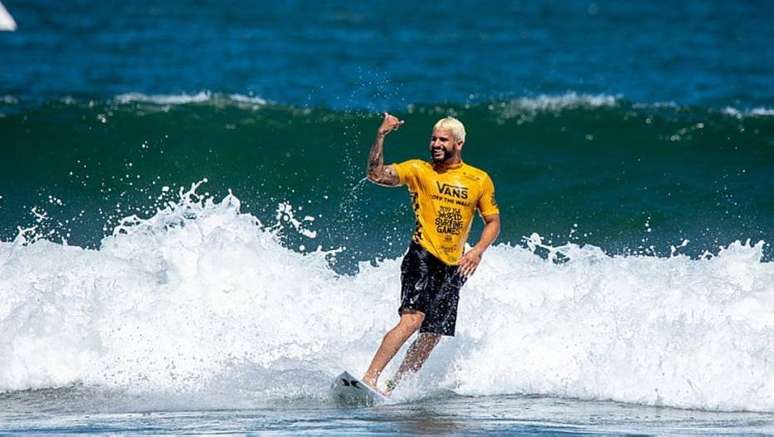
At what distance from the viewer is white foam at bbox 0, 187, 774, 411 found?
31.5 ft

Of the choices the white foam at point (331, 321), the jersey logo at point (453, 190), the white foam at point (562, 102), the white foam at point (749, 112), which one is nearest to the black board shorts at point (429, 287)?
the jersey logo at point (453, 190)

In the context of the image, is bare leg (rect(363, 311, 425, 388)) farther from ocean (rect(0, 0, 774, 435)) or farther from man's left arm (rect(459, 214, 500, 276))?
man's left arm (rect(459, 214, 500, 276))

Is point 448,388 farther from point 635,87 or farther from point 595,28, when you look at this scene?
point 595,28

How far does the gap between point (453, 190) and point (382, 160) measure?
0.55m

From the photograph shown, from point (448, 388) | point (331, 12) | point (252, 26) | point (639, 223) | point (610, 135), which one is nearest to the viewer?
point (448, 388)

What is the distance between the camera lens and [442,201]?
350 inches

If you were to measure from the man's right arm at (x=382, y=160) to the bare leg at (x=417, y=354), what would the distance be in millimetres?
1083

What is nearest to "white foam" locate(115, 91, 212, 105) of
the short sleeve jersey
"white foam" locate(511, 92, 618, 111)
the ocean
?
the ocean

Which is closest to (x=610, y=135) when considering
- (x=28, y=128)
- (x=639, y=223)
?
(x=639, y=223)

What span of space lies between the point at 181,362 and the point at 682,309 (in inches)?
146

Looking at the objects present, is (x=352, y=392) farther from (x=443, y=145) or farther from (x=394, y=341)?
(x=443, y=145)

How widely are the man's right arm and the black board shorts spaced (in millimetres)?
480

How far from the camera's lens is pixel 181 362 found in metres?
10.2

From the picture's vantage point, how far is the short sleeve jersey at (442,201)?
8891 millimetres
